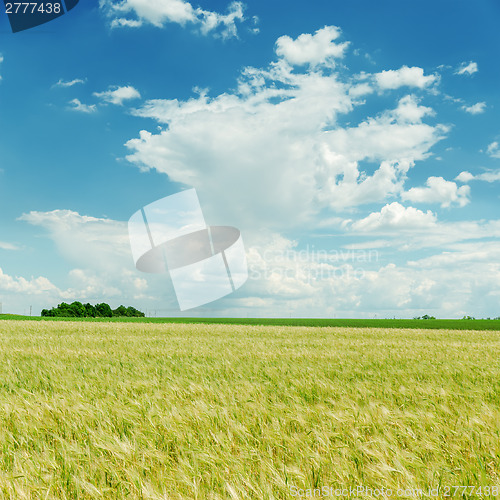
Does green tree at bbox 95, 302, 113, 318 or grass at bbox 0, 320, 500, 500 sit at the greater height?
grass at bbox 0, 320, 500, 500

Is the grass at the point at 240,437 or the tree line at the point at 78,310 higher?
the grass at the point at 240,437

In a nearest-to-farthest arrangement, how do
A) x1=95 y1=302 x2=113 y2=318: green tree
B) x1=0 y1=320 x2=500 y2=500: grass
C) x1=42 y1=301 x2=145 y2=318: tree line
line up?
x1=0 y1=320 x2=500 y2=500: grass
x1=42 y1=301 x2=145 y2=318: tree line
x1=95 y1=302 x2=113 y2=318: green tree

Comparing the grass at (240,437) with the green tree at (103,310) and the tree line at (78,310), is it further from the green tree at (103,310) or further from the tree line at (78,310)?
the green tree at (103,310)

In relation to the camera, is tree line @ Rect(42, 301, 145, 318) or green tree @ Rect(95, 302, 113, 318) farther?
green tree @ Rect(95, 302, 113, 318)

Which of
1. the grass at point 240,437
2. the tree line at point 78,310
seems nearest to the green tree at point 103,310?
the tree line at point 78,310

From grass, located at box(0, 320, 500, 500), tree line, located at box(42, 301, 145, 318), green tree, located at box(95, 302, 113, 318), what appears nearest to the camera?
grass, located at box(0, 320, 500, 500)

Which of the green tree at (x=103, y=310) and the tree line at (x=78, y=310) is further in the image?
the green tree at (x=103, y=310)

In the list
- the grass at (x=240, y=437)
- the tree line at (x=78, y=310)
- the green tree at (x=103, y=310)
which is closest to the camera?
the grass at (x=240, y=437)

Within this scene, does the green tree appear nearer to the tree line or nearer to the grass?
the tree line

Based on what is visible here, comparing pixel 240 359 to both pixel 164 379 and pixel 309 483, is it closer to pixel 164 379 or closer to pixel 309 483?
pixel 164 379

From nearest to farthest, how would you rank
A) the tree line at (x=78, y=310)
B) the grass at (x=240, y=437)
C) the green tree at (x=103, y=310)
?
1. the grass at (x=240, y=437)
2. the tree line at (x=78, y=310)
3. the green tree at (x=103, y=310)

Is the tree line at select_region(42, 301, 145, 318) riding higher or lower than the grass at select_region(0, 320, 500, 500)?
lower

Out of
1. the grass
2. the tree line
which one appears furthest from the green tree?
the grass

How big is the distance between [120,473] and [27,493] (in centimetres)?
57
